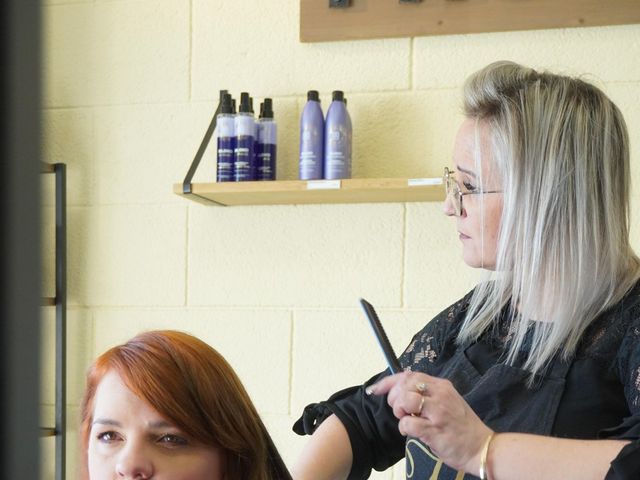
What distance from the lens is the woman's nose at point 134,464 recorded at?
3.36ft

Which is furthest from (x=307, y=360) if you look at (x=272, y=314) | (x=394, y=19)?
(x=394, y=19)

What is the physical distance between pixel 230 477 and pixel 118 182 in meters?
1.90

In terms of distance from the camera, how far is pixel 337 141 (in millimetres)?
2461

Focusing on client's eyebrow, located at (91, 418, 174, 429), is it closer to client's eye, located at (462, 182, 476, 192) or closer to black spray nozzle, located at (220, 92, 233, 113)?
client's eye, located at (462, 182, 476, 192)

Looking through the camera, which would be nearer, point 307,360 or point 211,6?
point 307,360

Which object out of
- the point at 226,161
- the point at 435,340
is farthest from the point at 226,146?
the point at 435,340

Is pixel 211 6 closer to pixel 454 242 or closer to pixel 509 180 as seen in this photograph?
pixel 454 242

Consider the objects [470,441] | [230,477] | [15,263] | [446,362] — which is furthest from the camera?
[446,362]

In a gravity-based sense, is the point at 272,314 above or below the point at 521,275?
below

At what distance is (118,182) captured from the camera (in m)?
2.84

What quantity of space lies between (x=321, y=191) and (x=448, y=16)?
643 mm

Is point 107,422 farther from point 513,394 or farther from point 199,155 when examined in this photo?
point 199,155

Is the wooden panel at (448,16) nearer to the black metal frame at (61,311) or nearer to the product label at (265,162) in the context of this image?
the product label at (265,162)

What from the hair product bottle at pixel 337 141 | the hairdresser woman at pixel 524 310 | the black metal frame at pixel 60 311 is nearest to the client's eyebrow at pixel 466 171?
the hairdresser woman at pixel 524 310
